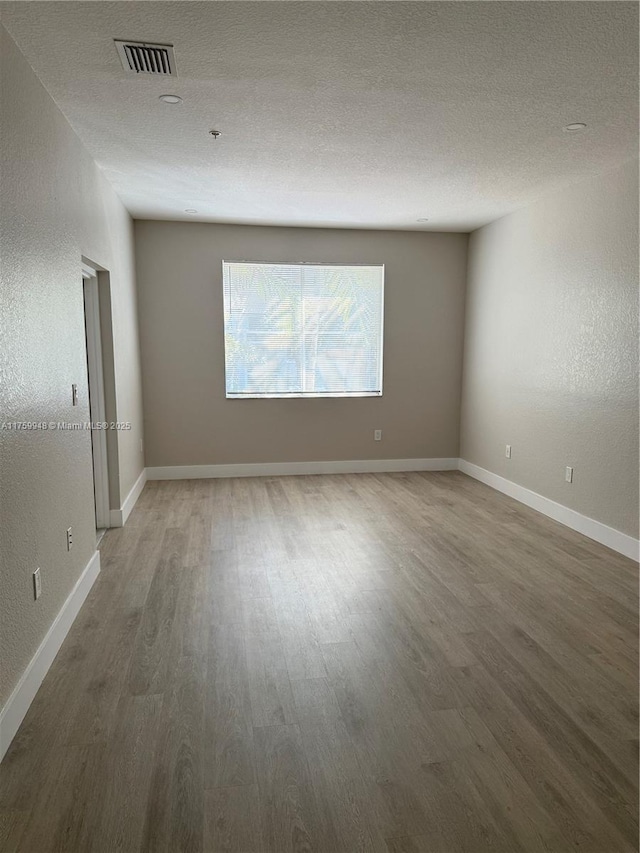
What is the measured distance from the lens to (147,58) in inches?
88.9

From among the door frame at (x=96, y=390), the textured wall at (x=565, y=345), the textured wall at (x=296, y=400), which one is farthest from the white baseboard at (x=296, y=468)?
the door frame at (x=96, y=390)

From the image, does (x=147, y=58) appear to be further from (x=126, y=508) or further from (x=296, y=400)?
(x=296, y=400)

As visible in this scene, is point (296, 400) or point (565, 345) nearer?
point (565, 345)

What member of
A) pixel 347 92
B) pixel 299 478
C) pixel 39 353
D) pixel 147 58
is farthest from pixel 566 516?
pixel 147 58

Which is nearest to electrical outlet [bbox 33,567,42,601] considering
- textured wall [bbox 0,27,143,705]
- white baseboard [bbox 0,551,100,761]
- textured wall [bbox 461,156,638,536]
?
textured wall [bbox 0,27,143,705]

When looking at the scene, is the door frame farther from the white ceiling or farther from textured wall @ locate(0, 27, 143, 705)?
the white ceiling

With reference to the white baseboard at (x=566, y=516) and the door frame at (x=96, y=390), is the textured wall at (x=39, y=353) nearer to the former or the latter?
the door frame at (x=96, y=390)

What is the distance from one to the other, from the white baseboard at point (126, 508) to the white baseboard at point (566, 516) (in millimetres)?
3433

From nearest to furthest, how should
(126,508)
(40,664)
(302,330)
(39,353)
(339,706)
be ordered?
(339,706), (40,664), (39,353), (126,508), (302,330)

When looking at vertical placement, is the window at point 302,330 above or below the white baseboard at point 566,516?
above

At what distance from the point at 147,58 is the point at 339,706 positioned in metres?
2.72

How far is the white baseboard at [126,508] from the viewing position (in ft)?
14.1

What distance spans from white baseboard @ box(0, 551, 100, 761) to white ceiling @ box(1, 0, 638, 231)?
2.42m

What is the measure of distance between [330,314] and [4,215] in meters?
4.15
